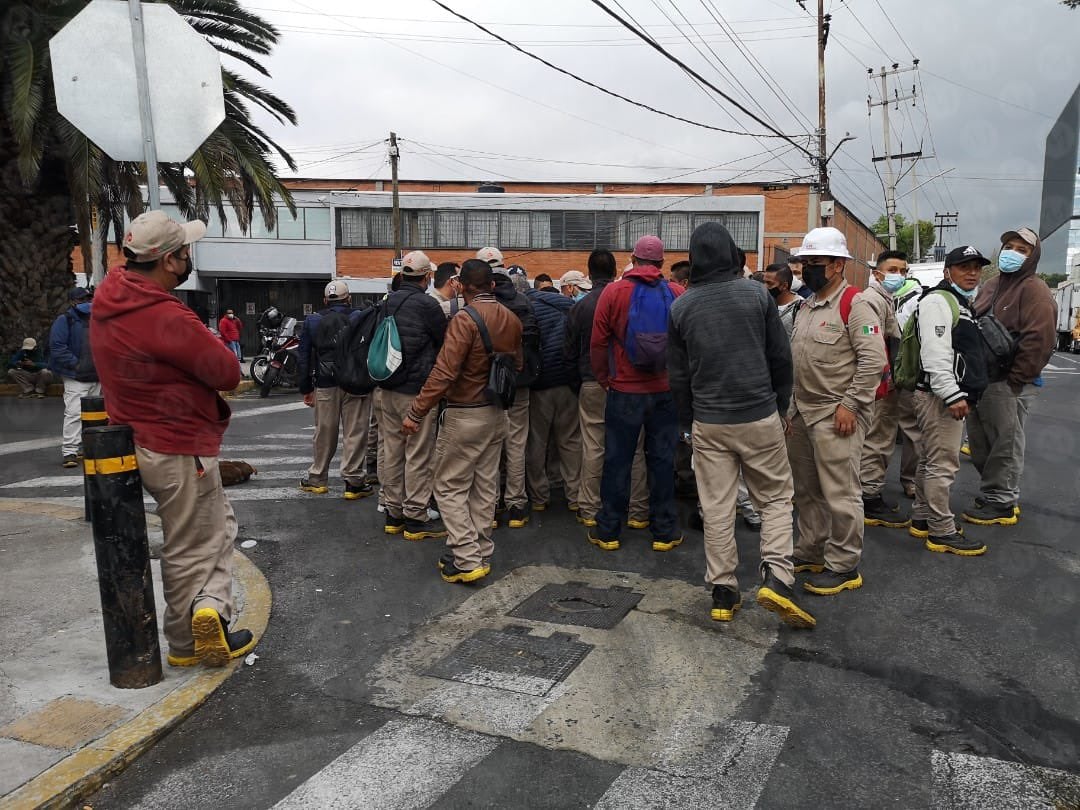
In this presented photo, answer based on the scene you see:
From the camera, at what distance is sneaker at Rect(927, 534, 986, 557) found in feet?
18.6

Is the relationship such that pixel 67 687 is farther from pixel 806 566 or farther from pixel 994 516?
pixel 994 516

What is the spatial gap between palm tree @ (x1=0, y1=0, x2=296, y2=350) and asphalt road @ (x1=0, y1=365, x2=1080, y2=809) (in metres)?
9.91

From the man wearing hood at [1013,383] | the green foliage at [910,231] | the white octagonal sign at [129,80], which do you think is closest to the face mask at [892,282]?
the man wearing hood at [1013,383]

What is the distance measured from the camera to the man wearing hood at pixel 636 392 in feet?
18.4

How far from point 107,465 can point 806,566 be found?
12.9 feet

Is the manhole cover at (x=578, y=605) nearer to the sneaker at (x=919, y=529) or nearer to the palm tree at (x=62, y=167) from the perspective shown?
the sneaker at (x=919, y=529)

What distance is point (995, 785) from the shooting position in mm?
2936

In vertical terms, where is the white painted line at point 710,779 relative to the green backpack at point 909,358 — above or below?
below

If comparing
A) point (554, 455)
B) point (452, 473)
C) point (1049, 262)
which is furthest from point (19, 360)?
point (1049, 262)

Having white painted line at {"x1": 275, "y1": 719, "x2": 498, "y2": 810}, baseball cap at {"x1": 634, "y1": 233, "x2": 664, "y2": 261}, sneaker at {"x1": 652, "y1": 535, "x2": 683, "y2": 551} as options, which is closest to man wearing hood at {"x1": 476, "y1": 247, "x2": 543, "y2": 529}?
baseball cap at {"x1": 634, "y1": 233, "x2": 664, "y2": 261}

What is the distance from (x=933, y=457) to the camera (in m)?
5.81

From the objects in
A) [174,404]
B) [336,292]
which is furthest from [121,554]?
[336,292]

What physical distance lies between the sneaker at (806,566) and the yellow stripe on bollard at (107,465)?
12.4ft

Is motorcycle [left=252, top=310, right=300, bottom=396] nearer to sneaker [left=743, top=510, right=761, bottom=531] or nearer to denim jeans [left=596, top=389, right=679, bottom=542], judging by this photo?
denim jeans [left=596, top=389, right=679, bottom=542]
